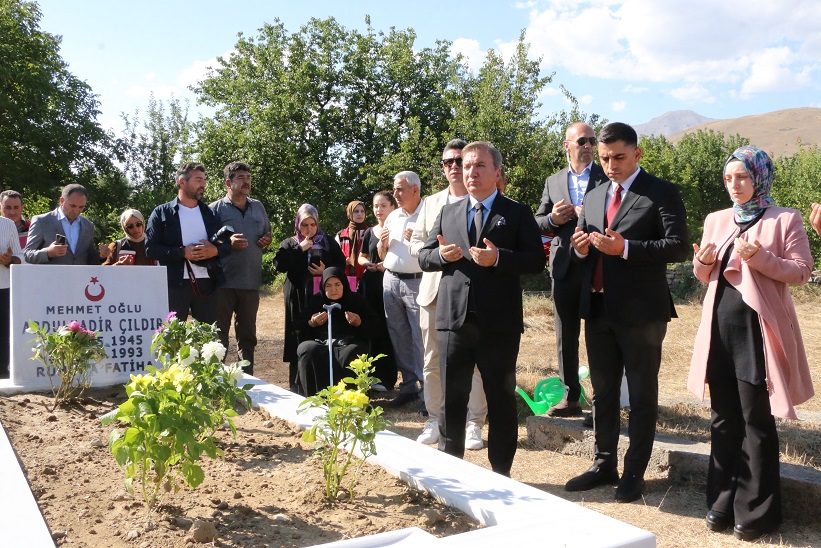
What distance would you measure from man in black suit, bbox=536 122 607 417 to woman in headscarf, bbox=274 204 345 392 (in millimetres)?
2239

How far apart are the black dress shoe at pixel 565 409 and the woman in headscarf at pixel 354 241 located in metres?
2.66

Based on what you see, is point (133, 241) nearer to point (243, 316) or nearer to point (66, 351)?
point (243, 316)

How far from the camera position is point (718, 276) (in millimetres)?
3762

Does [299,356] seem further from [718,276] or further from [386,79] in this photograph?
[386,79]

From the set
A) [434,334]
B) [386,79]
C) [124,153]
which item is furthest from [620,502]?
[124,153]

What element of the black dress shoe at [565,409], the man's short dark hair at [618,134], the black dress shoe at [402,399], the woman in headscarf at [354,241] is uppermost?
the man's short dark hair at [618,134]

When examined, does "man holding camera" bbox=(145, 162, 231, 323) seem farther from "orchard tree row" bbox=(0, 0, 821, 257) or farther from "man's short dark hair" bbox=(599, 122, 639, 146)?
"orchard tree row" bbox=(0, 0, 821, 257)

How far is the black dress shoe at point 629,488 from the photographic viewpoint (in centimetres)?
406

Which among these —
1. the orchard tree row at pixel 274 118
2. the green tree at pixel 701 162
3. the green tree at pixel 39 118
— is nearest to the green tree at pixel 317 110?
the orchard tree row at pixel 274 118

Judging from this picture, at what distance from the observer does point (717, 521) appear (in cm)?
365

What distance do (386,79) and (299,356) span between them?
24045mm

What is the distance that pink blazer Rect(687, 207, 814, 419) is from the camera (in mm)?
3463

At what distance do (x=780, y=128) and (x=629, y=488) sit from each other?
178458mm

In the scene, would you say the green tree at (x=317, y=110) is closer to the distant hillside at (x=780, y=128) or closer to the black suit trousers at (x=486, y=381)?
the black suit trousers at (x=486, y=381)
